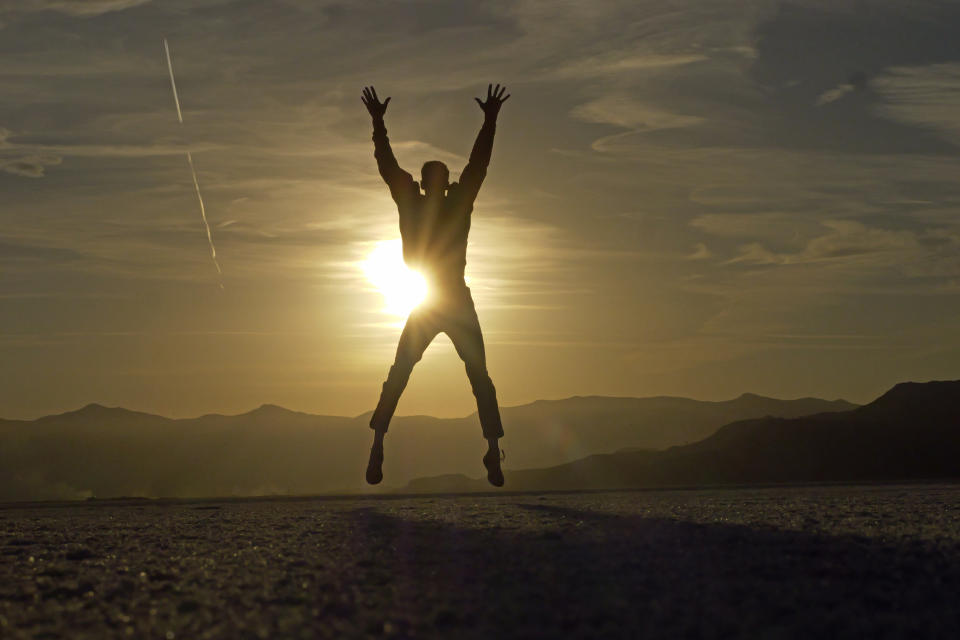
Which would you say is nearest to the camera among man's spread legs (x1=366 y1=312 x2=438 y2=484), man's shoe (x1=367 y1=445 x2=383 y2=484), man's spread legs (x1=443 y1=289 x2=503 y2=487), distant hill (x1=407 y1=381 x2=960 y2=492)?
man's shoe (x1=367 y1=445 x2=383 y2=484)

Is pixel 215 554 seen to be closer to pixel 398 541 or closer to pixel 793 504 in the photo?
pixel 398 541

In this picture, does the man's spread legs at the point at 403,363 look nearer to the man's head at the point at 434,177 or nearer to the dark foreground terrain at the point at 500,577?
the man's head at the point at 434,177

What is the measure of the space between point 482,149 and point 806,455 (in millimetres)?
45118

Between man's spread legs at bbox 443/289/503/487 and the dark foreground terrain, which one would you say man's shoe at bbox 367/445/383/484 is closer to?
man's spread legs at bbox 443/289/503/487

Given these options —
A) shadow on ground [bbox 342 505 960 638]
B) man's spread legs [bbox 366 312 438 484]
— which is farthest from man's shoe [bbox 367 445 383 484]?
shadow on ground [bbox 342 505 960 638]

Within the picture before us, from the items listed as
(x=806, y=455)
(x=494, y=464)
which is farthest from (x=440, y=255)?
(x=806, y=455)

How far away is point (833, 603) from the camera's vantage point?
11.7 feet

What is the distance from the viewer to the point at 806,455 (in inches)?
2036

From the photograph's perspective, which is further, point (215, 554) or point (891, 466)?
point (891, 466)

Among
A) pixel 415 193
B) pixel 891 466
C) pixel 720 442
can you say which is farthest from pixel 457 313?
pixel 720 442

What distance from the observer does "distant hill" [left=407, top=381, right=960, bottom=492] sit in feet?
162

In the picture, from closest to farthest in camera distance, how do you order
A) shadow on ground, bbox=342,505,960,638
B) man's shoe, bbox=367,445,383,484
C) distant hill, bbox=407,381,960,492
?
shadow on ground, bbox=342,505,960,638 < man's shoe, bbox=367,445,383,484 < distant hill, bbox=407,381,960,492

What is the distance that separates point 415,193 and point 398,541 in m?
4.97

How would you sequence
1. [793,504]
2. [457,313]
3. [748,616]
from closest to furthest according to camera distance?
1. [748,616]
2. [793,504]
3. [457,313]
